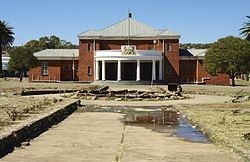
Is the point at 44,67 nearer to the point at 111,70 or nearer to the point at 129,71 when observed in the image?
the point at 111,70

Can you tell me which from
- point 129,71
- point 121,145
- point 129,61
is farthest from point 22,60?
point 121,145

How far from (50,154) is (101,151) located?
125 cm

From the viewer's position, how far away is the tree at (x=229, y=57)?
6769cm

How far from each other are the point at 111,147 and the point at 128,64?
67136 millimetres

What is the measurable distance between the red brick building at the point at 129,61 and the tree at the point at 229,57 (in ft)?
26.3

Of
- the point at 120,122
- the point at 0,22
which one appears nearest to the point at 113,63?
the point at 0,22

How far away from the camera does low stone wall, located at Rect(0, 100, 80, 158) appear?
35.6ft

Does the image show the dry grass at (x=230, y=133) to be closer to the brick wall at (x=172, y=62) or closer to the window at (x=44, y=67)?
the brick wall at (x=172, y=62)

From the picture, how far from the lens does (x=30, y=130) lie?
1381 cm

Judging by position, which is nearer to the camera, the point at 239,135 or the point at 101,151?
the point at 101,151

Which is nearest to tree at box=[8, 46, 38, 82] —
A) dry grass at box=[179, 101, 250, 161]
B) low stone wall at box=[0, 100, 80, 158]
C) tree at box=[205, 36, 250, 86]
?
tree at box=[205, 36, 250, 86]

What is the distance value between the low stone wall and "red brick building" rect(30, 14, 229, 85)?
55.0 m

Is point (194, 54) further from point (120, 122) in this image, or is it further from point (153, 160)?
point (153, 160)

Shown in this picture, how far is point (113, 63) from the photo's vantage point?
260 feet
